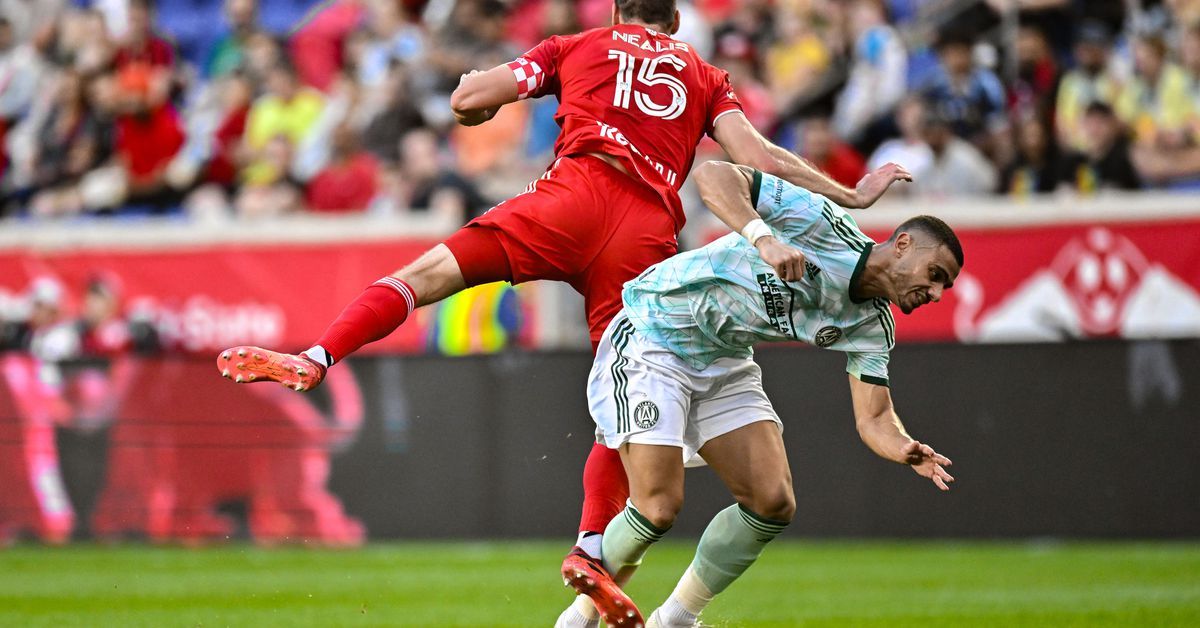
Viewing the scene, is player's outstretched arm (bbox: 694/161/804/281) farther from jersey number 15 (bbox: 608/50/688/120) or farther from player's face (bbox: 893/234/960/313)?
jersey number 15 (bbox: 608/50/688/120)

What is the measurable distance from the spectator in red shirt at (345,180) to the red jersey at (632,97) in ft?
30.1

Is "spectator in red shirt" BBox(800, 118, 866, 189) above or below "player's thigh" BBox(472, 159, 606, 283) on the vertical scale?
below

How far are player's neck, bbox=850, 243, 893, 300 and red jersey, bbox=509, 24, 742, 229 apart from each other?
1053 mm

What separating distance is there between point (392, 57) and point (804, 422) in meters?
6.91

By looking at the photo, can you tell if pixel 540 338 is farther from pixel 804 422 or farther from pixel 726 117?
pixel 726 117

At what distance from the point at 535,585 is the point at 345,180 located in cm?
676

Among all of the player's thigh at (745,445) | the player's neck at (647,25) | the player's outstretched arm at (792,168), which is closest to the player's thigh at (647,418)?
the player's thigh at (745,445)

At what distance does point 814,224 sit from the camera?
6375 millimetres

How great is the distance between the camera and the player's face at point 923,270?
241 inches

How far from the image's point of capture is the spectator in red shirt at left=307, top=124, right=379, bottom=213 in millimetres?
16141

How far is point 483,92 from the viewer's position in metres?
6.89

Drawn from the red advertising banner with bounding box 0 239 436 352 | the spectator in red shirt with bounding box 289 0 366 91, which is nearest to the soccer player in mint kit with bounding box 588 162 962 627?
the red advertising banner with bounding box 0 239 436 352

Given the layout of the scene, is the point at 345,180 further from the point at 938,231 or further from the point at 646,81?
the point at 938,231

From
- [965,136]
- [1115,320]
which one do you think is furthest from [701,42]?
[1115,320]
